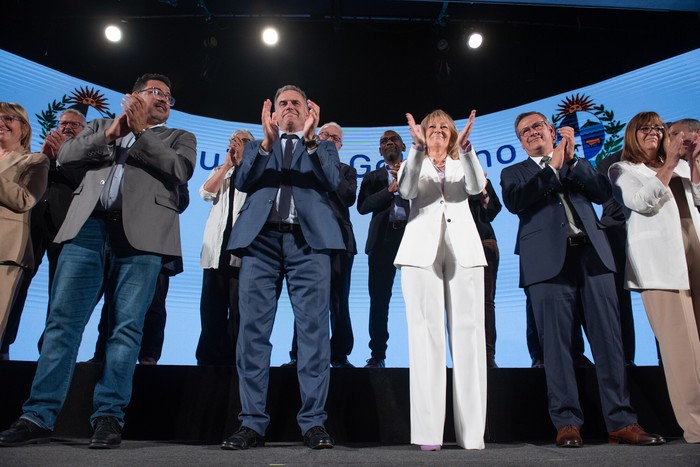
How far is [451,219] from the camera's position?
2.63 m

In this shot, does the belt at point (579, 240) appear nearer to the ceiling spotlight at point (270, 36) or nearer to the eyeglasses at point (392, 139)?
the eyeglasses at point (392, 139)

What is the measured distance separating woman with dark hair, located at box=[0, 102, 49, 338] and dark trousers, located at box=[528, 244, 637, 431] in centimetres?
245

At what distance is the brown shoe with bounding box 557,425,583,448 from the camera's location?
7.83 ft

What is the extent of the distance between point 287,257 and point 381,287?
1164 millimetres

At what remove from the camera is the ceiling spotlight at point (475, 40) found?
551 cm

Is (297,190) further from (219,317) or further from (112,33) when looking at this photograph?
(112,33)

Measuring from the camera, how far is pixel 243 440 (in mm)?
2254

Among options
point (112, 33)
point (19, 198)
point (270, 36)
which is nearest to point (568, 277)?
point (19, 198)

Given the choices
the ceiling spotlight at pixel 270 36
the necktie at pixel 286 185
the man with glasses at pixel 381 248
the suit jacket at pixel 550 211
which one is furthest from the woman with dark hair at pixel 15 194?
the ceiling spotlight at pixel 270 36

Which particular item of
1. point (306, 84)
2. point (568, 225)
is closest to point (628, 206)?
point (568, 225)

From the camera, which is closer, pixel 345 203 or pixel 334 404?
pixel 334 404

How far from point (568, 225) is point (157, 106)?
6.99ft

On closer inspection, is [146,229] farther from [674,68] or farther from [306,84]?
[674,68]

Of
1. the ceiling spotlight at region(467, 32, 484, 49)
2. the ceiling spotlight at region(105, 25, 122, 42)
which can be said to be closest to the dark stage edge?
the ceiling spotlight at region(467, 32, 484, 49)
